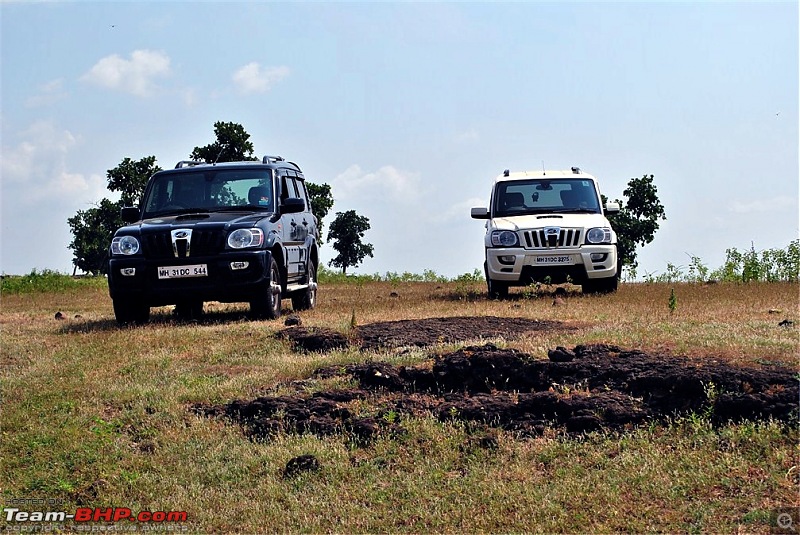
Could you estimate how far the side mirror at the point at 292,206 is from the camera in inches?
548

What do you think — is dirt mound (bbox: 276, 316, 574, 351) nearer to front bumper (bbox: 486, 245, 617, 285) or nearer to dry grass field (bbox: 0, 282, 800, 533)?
dry grass field (bbox: 0, 282, 800, 533)

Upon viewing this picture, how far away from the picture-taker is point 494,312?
1368cm

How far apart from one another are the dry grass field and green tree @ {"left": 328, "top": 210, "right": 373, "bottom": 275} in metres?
32.8

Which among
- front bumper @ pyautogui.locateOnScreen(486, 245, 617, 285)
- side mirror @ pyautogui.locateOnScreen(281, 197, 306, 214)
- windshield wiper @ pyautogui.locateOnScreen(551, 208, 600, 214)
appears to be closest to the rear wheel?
front bumper @ pyautogui.locateOnScreen(486, 245, 617, 285)

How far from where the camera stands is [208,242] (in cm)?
1291

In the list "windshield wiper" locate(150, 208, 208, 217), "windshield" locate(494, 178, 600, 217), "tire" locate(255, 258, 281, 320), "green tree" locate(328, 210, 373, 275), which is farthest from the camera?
"green tree" locate(328, 210, 373, 275)

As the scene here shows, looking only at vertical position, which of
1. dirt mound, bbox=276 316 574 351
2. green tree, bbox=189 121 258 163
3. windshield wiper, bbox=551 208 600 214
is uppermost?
green tree, bbox=189 121 258 163

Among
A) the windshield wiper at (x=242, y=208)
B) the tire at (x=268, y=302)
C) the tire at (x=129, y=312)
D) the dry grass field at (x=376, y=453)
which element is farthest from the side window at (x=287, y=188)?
the dry grass field at (x=376, y=453)

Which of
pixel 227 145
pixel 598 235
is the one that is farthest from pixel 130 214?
pixel 227 145

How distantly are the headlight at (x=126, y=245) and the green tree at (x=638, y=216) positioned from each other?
71.1 ft

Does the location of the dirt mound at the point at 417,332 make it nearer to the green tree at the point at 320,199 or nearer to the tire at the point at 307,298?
the tire at the point at 307,298

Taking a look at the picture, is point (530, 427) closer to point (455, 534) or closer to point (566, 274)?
point (455, 534)

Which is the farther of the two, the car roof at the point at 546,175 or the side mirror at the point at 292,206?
the car roof at the point at 546,175

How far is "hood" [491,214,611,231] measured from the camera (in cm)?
1619
